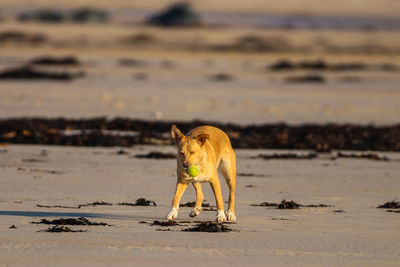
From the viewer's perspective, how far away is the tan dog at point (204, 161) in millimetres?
10484

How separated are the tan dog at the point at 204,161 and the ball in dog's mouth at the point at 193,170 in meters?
0.04

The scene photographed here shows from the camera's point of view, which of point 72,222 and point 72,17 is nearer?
point 72,222

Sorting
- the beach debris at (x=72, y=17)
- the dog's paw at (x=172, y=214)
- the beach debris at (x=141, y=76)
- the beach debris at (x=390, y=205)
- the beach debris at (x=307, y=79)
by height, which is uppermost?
the beach debris at (x=72, y=17)

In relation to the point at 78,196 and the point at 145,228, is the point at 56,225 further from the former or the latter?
the point at 78,196

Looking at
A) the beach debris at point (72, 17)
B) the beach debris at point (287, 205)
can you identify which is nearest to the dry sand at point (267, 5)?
the beach debris at point (72, 17)

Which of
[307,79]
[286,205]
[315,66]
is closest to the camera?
[286,205]

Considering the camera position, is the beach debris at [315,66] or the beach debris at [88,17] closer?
the beach debris at [315,66]

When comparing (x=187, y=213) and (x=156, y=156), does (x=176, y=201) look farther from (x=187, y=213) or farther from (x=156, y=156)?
(x=156, y=156)

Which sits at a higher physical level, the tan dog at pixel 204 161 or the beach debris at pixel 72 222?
the tan dog at pixel 204 161

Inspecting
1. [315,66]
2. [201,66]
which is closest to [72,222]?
[315,66]

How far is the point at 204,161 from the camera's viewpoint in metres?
10.7

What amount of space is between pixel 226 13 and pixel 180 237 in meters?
77.7

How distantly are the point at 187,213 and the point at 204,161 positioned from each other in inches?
49.9

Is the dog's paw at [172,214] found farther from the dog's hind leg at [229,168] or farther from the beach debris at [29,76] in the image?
the beach debris at [29,76]
